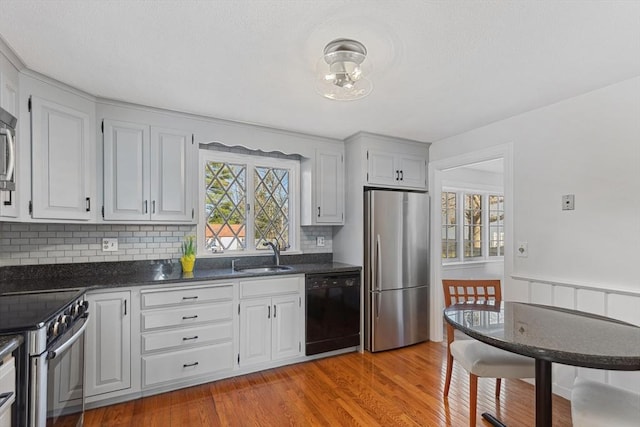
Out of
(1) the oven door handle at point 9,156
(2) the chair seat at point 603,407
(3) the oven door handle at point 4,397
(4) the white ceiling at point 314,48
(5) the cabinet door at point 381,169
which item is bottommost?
(2) the chair seat at point 603,407

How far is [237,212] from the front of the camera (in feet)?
11.0

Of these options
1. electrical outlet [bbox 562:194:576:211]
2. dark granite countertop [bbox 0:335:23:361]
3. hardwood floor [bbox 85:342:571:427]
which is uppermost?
electrical outlet [bbox 562:194:576:211]

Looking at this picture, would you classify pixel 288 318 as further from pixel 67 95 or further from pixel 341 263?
pixel 67 95

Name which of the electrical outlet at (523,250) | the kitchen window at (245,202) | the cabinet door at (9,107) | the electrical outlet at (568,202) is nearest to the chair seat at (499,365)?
the electrical outlet at (523,250)

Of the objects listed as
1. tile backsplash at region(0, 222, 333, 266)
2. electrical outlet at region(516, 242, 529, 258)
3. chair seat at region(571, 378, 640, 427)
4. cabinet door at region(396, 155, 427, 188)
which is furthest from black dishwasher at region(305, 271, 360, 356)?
chair seat at region(571, 378, 640, 427)

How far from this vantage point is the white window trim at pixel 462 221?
4.89 meters

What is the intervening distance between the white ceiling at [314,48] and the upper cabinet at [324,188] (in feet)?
2.88

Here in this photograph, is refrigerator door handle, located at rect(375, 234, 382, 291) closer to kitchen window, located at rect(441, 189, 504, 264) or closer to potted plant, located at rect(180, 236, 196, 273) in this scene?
potted plant, located at rect(180, 236, 196, 273)

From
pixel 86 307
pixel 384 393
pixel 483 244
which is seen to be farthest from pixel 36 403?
pixel 483 244

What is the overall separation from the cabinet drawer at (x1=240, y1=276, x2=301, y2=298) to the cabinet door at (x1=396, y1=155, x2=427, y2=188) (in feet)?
5.29

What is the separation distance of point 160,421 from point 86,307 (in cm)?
87

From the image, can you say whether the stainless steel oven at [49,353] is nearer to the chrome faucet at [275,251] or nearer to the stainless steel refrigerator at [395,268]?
the chrome faucet at [275,251]

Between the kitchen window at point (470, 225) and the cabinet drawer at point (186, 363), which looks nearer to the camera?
the cabinet drawer at point (186, 363)

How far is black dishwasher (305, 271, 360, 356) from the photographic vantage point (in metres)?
3.03
